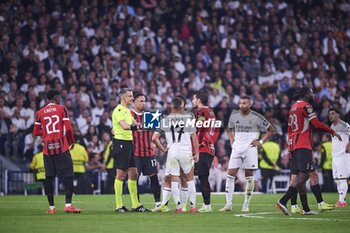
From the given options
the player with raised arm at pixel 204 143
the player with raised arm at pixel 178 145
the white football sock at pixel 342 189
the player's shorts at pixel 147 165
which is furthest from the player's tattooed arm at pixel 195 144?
the white football sock at pixel 342 189

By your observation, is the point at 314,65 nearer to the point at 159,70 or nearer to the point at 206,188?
the point at 159,70

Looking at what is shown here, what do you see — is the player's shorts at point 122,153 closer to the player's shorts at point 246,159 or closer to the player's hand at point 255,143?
the player's shorts at point 246,159

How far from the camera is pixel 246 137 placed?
715 inches

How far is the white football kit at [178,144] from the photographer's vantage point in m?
17.4

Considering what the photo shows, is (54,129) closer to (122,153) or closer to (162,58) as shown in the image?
(122,153)

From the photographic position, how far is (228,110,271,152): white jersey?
18.0 meters

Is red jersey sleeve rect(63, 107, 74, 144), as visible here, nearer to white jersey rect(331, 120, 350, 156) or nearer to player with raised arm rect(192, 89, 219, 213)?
player with raised arm rect(192, 89, 219, 213)

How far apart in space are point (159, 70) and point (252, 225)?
56.8 feet

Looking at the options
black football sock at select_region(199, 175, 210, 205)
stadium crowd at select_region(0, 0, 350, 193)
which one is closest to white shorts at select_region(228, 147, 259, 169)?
black football sock at select_region(199, 175, 210, 205)

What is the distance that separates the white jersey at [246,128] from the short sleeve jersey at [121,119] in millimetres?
2182

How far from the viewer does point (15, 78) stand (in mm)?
29234

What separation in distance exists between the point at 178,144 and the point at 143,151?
1486 mm

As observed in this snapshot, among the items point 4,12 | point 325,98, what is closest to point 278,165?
point 325,98

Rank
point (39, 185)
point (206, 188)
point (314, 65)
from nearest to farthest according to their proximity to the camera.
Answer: point (206, 188)
point (39, 185)
point (314, 65)
